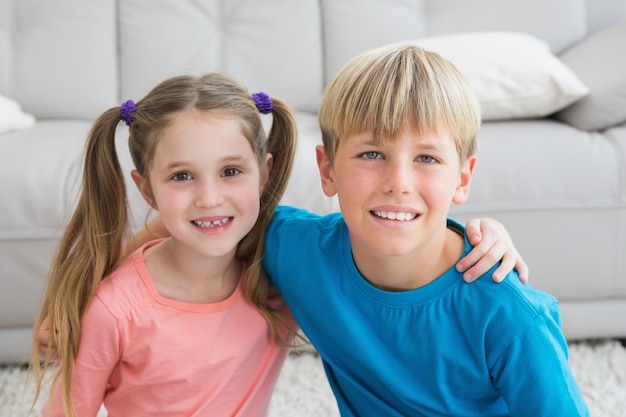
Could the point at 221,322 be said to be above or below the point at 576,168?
below

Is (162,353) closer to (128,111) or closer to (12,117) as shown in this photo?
(128,111)

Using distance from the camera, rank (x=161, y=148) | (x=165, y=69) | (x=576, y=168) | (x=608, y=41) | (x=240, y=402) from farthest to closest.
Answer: (x=165, y=69), (x=608, y=41), (x=576, y=168), (x=240, y=402), (x=161, y=148)

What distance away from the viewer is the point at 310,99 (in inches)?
89.7

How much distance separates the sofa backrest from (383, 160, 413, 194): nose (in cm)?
123

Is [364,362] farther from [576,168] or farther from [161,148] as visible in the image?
[576,168]

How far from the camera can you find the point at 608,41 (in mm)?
2104

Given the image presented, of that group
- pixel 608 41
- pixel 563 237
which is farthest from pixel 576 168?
pixel 608 41

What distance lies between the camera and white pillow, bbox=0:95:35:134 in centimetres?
197

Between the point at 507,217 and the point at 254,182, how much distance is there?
75cm

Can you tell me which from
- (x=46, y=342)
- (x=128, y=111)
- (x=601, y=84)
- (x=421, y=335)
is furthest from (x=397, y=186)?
(x=601, y=84)

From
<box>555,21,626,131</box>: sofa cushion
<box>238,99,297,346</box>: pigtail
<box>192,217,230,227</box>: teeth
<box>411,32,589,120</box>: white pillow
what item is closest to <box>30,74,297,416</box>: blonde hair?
<box>238,99,297,346</box>: pigtail

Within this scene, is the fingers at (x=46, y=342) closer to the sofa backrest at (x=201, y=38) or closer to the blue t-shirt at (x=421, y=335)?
the blue t-shirt at (x=421, y=335)

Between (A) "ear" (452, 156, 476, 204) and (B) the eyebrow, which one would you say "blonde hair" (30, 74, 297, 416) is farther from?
(A) "ear" (452, 156, 476, 204)

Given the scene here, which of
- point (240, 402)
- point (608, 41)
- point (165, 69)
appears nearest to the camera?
point (240, 402)
